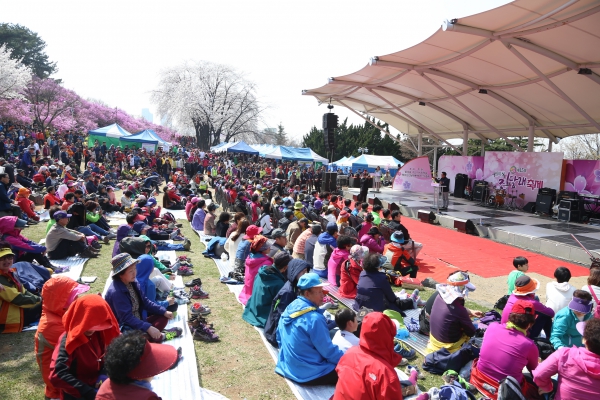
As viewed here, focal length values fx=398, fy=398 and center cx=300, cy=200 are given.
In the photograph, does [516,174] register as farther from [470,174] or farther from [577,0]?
[577,0]

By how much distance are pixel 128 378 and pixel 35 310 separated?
3.23m

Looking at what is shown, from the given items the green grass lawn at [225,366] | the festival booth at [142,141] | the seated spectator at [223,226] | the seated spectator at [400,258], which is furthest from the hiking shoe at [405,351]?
A: the festival booth at [142,141]

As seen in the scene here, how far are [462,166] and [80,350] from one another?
21125 millimetres

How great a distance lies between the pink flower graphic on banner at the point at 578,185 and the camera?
48.0ft

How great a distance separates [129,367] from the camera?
2113mm

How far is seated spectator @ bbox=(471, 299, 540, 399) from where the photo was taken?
123 inches

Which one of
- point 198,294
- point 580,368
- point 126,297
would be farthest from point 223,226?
point 580,368

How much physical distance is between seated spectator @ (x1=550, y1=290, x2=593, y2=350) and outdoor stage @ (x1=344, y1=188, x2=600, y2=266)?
6508 mm

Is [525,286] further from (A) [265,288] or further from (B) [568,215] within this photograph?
(B) [568,215]

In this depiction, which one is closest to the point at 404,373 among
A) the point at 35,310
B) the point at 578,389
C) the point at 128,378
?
the point at 578,389

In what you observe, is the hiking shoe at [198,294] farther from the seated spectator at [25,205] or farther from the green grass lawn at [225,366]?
the seated spectator at [25,205]

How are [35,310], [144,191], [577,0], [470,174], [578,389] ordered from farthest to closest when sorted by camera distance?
1. [470,174]
2. [144,191]
3. [577,0]
4. [35,310]
5. [578,389]

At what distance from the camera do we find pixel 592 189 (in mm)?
14336

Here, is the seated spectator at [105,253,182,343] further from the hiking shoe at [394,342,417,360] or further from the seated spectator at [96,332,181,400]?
the hiking shoe at [394,342,417,360]
